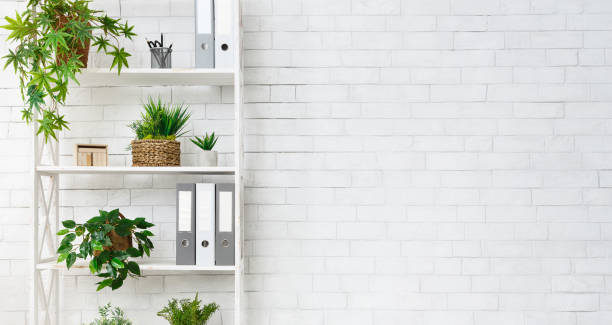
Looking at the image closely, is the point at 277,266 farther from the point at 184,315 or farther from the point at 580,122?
the point at 580,122

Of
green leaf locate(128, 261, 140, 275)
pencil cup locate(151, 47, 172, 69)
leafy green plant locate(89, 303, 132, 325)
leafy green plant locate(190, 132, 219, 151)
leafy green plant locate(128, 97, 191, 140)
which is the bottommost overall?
leafy green plant locate(89, 303, 132, 325)

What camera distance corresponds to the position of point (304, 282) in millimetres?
2186

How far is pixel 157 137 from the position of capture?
2023mm

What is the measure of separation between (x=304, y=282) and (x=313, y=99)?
82 centimetres

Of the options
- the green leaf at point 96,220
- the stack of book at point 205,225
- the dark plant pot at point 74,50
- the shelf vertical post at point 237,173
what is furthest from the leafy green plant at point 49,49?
the stack of book at point 205,225

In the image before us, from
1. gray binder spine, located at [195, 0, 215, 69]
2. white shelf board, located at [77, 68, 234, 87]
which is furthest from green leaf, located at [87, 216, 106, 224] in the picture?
gray binder spine, located at [195, 0, 215, 69]

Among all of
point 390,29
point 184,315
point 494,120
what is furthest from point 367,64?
point 184,315

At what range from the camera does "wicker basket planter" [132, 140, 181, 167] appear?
6.45 feet

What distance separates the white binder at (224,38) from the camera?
2.00 metres

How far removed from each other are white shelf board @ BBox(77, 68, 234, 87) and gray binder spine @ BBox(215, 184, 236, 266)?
460 mm

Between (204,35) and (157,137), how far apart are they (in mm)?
458

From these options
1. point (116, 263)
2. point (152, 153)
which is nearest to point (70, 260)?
point (116, 263)

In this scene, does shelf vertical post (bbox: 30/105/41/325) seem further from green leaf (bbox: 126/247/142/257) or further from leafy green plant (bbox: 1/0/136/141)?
green leaf (bbox: 126/247/142/257)

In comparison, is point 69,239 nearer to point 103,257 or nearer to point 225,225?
point 103,257
